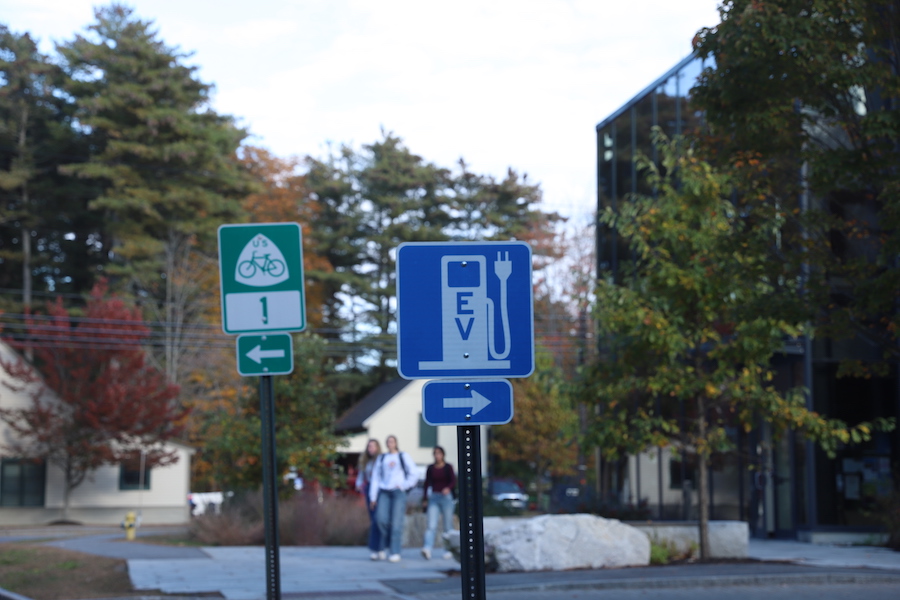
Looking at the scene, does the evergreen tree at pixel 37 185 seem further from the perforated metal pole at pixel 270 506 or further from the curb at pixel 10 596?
the perforated metal pole at pixel 270 506

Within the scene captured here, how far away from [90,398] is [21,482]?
4053mm

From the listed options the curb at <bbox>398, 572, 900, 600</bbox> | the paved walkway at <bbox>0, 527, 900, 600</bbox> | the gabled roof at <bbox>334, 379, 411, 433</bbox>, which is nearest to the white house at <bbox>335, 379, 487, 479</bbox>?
the gabled roof at <bbox>334, 379, 411, 433</bbox>

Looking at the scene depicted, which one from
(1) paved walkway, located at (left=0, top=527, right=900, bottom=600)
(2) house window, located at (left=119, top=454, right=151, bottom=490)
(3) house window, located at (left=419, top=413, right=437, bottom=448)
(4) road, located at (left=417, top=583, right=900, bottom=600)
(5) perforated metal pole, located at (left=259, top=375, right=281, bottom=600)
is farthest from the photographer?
(3) house window, located at (left=419, top=413, right=437, bottom=448)

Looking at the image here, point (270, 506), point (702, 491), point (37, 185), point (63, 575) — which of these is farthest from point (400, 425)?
point (270, 506)

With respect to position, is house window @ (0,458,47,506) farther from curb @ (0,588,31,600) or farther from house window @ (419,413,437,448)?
curb @ (0,588,31,600)

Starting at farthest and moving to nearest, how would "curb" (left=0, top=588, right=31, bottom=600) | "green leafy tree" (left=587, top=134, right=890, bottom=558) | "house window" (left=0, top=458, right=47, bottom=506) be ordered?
"house window" (left=0, top=458, right=47, bottom=506) < "green leafy tree" (left=587, top=134, right=890, bottom=558) < "curb" (left=0, top=588, right=31, bottom=600)

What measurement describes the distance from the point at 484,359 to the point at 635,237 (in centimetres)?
1125

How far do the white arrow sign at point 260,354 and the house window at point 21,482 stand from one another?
32851mm

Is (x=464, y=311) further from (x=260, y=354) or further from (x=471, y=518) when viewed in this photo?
(x=260, y=354)

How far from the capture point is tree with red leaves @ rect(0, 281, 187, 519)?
3625 centimetres

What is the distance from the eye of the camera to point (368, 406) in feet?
163

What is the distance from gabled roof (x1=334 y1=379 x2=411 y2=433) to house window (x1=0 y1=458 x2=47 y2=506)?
13.4 m

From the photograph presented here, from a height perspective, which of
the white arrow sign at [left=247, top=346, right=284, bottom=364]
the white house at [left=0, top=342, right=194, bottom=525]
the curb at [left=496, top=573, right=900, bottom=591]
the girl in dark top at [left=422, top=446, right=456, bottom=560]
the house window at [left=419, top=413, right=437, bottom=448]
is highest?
the white arrow sign at [left=247, top=346, right=284, bottom=364]

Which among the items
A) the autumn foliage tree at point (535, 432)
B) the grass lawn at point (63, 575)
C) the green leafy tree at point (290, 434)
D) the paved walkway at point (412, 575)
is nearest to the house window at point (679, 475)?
the paved walkway at point (412, 575)
